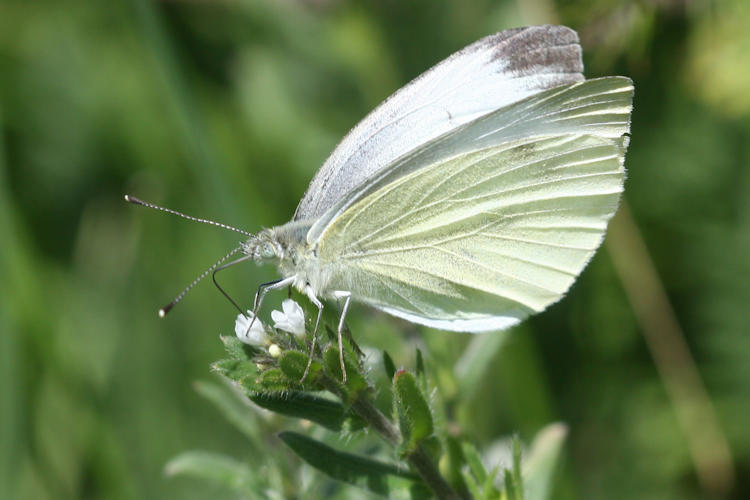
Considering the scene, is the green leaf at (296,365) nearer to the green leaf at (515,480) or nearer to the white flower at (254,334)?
the white flower at (254,334)

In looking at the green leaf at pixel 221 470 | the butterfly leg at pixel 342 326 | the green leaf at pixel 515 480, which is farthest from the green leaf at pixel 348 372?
the green leaf at pixel 221 470

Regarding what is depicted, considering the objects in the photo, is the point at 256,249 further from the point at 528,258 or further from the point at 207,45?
the point at 207,45

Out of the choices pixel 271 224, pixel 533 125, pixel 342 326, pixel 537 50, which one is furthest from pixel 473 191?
pixel 271 224

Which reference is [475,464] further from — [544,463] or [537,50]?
[537,50]

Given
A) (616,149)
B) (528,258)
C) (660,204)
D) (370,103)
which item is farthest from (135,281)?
(660,204)

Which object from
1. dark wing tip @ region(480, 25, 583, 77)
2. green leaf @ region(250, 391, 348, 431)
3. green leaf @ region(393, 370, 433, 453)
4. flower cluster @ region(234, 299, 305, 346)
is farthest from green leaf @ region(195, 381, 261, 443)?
dark wing tip @ region(480, 25, 583, 77)
